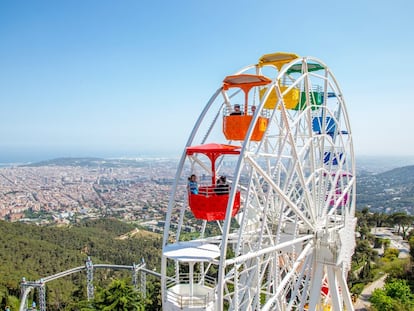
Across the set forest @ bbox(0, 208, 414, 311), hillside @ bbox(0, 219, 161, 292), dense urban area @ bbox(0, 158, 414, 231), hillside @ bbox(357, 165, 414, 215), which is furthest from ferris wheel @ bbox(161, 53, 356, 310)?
hillside @ bbox(357, 165, 414, 215)

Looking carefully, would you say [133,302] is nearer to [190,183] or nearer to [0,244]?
[190,183]

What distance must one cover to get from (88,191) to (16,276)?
430 feet

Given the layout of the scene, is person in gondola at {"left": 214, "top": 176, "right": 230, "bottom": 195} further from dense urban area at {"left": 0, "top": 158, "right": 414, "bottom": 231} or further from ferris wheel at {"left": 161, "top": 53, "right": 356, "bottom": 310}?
dense urban area at {"left": 0, "top": 158, "right": 414, "bottom": 231}

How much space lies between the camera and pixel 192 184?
10.2 meters

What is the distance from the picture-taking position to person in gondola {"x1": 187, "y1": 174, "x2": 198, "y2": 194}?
33.3 feet

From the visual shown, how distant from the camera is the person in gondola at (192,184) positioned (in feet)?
33.3

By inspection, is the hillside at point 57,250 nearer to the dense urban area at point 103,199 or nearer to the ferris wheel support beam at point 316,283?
the dense urban area at point 103,199

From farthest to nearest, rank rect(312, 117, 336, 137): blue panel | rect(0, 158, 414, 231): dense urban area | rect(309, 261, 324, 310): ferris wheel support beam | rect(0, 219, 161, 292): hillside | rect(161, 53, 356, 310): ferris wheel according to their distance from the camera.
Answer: rect(0, 158, 414, 231): dense urban area → rect(0, 219, 161, 292): hillside → rect(312, 117, 336, 137): blue panel → rect(309, 261, 324, 310): ferris wheel support beam → rect(161, 53, 356, 310): ferris wheel

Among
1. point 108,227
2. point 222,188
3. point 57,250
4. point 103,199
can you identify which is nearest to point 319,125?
point 222,188

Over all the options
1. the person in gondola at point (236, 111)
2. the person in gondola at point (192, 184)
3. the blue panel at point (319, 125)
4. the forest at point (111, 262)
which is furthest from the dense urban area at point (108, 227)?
the blue panel at point (319, 125)

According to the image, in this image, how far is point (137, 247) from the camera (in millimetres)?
67125

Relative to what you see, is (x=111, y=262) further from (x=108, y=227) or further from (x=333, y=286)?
(x=333, y=286)

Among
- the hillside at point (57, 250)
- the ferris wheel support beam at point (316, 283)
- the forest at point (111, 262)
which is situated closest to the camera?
the ferris wheel support beam at point (316, 283)

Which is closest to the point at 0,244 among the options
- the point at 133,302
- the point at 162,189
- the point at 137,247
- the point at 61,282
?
the point at 61,282
